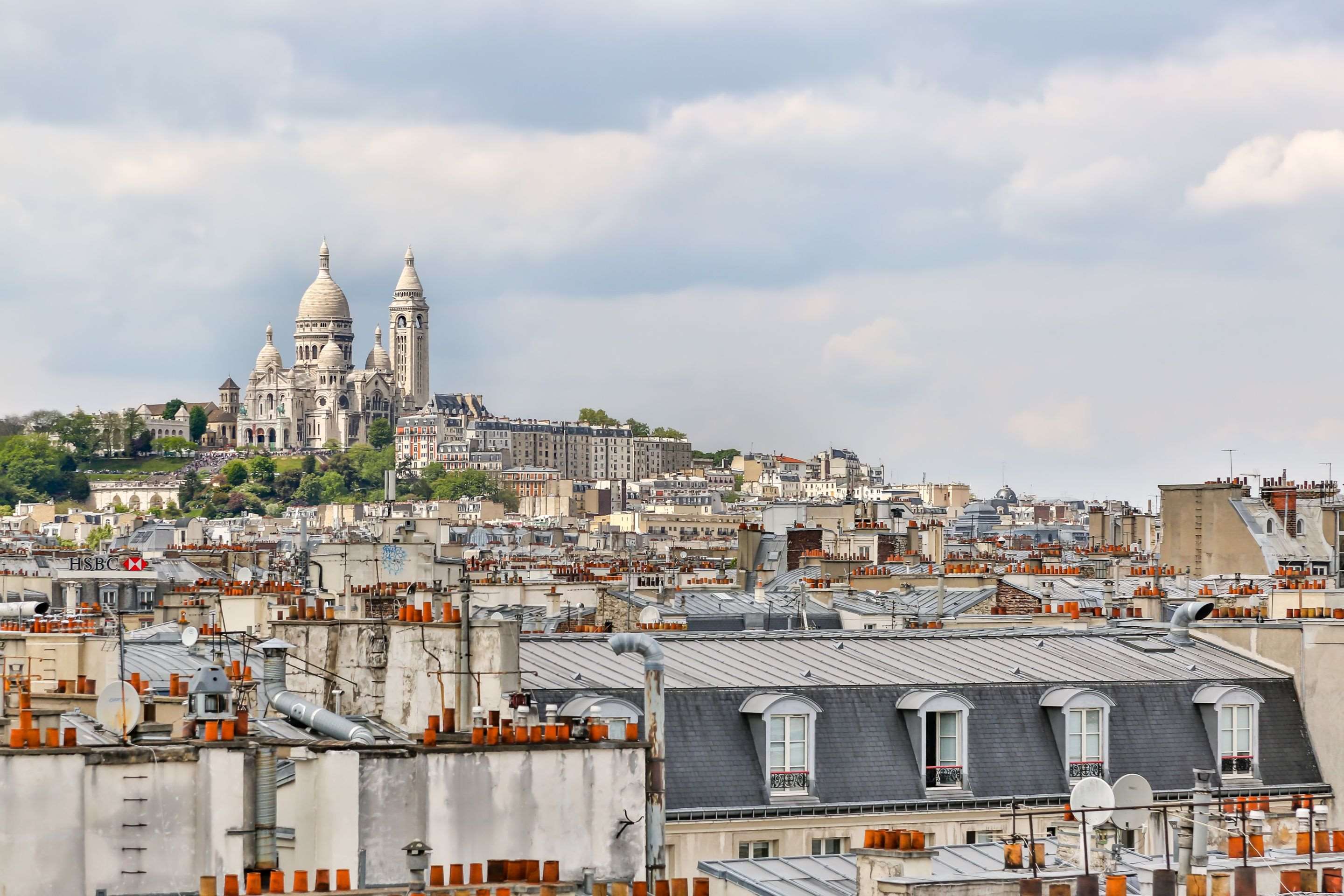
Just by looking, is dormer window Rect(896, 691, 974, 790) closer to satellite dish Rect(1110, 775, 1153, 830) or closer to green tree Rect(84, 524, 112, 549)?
satellite dish Rect(1110, 775, 1153, 830)

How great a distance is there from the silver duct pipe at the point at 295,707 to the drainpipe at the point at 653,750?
1492mm

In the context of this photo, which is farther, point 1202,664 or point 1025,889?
point 1202,664

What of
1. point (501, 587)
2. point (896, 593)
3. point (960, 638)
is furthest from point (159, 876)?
point (501, 587)

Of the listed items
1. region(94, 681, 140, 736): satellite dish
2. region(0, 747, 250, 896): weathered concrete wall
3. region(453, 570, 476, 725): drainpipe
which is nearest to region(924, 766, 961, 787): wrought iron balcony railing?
region(453, 570, 476, 725): drainpipe

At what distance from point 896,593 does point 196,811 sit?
2363 centimetres

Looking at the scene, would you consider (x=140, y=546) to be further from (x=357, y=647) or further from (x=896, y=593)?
(x=357, y=647)

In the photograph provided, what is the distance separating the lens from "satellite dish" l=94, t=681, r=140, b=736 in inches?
449

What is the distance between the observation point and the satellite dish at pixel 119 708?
37.4 ft

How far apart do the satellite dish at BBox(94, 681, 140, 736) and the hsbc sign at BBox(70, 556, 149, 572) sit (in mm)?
41452

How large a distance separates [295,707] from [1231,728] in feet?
27.9

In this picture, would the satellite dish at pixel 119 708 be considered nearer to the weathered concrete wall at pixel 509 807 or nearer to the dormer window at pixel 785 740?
the weathered concrete wall at pixel 509 807

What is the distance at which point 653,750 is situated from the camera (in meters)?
13.8

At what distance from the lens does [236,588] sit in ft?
114

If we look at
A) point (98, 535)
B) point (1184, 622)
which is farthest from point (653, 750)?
point (98, 535)
